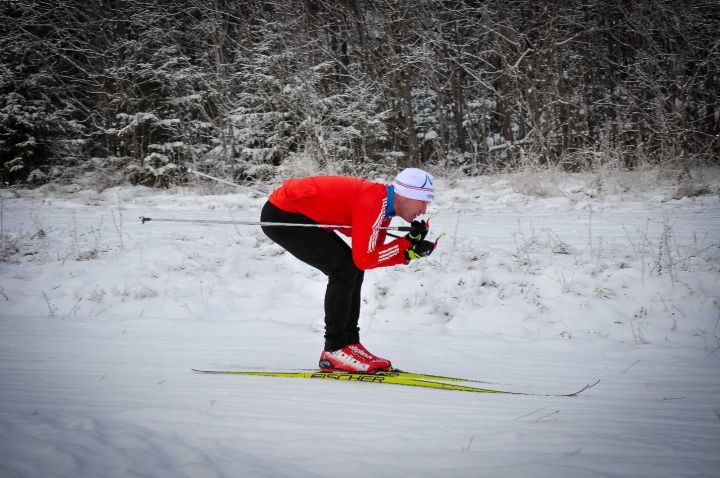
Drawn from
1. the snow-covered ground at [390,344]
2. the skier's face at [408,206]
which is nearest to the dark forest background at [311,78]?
the snow-covered ground at [390,344]

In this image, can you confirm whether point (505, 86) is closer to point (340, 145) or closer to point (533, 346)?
point (340, 145)

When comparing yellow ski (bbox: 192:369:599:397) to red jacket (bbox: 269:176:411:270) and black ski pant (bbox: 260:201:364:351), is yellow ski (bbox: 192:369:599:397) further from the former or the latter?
red jacket (bbox: 269:176:411:270)

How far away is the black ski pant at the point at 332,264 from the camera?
3705mm

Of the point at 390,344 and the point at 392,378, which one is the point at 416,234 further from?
the point at 390,344

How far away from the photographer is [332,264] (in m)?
3.71

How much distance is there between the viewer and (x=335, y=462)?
7.46 feet

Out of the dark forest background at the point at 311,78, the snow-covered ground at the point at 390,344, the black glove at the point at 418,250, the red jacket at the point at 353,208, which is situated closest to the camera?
the snow-covered ground at the point at 390,344

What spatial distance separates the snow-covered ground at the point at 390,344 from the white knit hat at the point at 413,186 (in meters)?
1.43

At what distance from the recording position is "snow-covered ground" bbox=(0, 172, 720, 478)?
2.33m

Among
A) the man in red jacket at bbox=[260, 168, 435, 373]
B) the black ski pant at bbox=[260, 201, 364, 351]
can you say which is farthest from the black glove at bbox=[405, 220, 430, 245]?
the black ski pant at bbox=[260, 201, 364, 351]

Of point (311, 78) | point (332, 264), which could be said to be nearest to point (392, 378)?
point (332, 264)

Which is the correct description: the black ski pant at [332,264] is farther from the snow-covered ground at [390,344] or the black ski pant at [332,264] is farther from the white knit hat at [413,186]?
the white knit hat at [413,186]

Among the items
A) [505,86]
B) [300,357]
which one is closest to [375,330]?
[300,357]

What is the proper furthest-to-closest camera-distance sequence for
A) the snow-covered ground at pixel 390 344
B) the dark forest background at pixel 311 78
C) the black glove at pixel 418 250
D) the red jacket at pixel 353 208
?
the dark forest background at pixel 311 78
the black glove at pixel 418 250
the red jacket at pixel 353 208
the snow-covered ground at pixel 390 344
